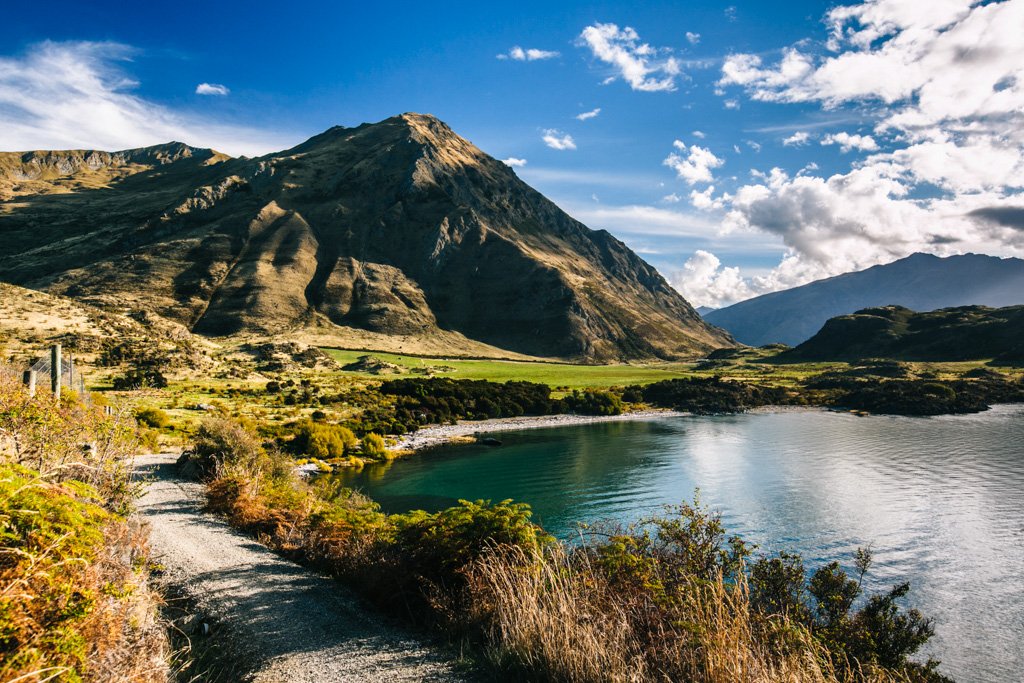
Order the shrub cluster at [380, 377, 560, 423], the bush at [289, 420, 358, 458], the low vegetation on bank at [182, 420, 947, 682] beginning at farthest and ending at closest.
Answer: the shrub cluster at [380, 377, 560, 423]
the bush at [289, 420, 358, 458]
the low vegetation on bank at [182, 420, 947, 682]

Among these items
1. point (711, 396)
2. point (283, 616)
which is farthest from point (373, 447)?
point (711, 396)

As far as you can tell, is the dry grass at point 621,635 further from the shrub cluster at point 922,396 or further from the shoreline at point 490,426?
the shrub cluster at point 922,396

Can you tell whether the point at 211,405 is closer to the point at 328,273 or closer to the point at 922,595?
the point at 922,595

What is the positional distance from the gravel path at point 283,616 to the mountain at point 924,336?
171718 millimetres

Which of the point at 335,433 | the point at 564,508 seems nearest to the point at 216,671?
the point at 564,508

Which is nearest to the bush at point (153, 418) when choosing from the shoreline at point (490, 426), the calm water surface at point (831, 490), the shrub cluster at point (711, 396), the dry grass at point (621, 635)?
the calm water surface at point (831, 490)

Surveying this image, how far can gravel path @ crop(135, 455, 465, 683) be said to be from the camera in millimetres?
7891

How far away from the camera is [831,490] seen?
3344cm

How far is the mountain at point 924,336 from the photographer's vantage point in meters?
144

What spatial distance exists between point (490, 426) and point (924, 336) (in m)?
168

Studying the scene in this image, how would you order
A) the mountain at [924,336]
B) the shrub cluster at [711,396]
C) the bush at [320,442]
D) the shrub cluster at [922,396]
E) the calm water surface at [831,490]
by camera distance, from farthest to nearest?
the mountain at [924,336], the shrub cluster at [711,396], the shrub cluster at [922,396], the bush at [320,442], the calm water surface at [831,490]

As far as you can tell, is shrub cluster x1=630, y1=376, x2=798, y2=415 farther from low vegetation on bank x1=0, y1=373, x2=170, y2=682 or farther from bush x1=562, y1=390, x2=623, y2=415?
low vegetation on bank x1=0, y1=373, x2=170, y2=682

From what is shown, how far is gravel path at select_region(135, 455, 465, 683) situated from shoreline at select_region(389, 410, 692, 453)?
33.0 m

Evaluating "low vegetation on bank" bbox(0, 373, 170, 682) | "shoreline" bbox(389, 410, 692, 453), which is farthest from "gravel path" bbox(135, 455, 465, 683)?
"shoreline" bbox(389, 410, 692, 453)
